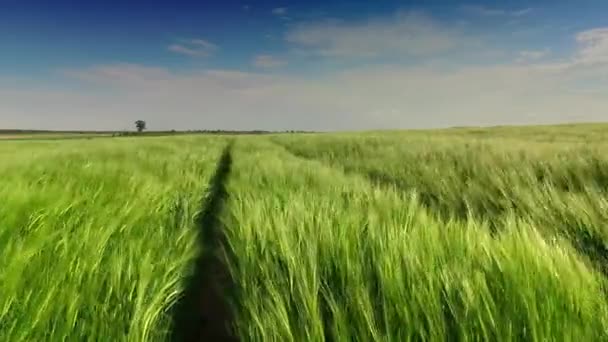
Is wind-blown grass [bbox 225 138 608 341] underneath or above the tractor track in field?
above

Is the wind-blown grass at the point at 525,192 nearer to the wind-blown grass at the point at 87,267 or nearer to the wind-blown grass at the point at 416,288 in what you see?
the wind-blown grass at the point at 416,288

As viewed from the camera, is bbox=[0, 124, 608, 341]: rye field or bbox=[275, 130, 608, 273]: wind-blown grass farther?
bbox=[275, 130, 608, 273]: wind-blown grass

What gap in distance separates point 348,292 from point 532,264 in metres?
0.52

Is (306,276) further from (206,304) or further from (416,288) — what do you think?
(206,304)

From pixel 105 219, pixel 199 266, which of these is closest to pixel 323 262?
pixel 199 266

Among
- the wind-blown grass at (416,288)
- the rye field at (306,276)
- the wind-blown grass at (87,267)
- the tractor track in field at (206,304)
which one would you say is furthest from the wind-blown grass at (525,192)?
the wind-blown grass at (87,267)

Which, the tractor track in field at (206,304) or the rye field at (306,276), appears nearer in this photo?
the rye field at (306,276)

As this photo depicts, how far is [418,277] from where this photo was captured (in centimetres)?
116

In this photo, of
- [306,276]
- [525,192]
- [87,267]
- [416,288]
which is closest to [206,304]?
[87,267]

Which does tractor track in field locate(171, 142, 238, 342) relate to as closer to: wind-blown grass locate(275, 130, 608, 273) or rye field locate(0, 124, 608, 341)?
rye field locate(0, 124, 608, 341)

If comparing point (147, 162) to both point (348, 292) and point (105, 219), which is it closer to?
point (105, 219)

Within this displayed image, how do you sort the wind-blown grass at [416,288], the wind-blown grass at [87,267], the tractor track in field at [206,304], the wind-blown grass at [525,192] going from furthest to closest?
1. the wind-blown grass at [525,192]
2. the tractor track in field at [206,304]
3. the wind-blown grass at [87,267]
4. the wind-blown grass at [416,288]

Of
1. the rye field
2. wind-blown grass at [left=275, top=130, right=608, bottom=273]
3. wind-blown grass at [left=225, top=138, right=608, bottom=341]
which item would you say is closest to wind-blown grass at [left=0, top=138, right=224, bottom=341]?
the rye field

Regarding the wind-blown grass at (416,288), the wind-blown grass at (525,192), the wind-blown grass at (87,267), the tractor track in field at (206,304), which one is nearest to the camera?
the wind-blown grass at (416,288)
